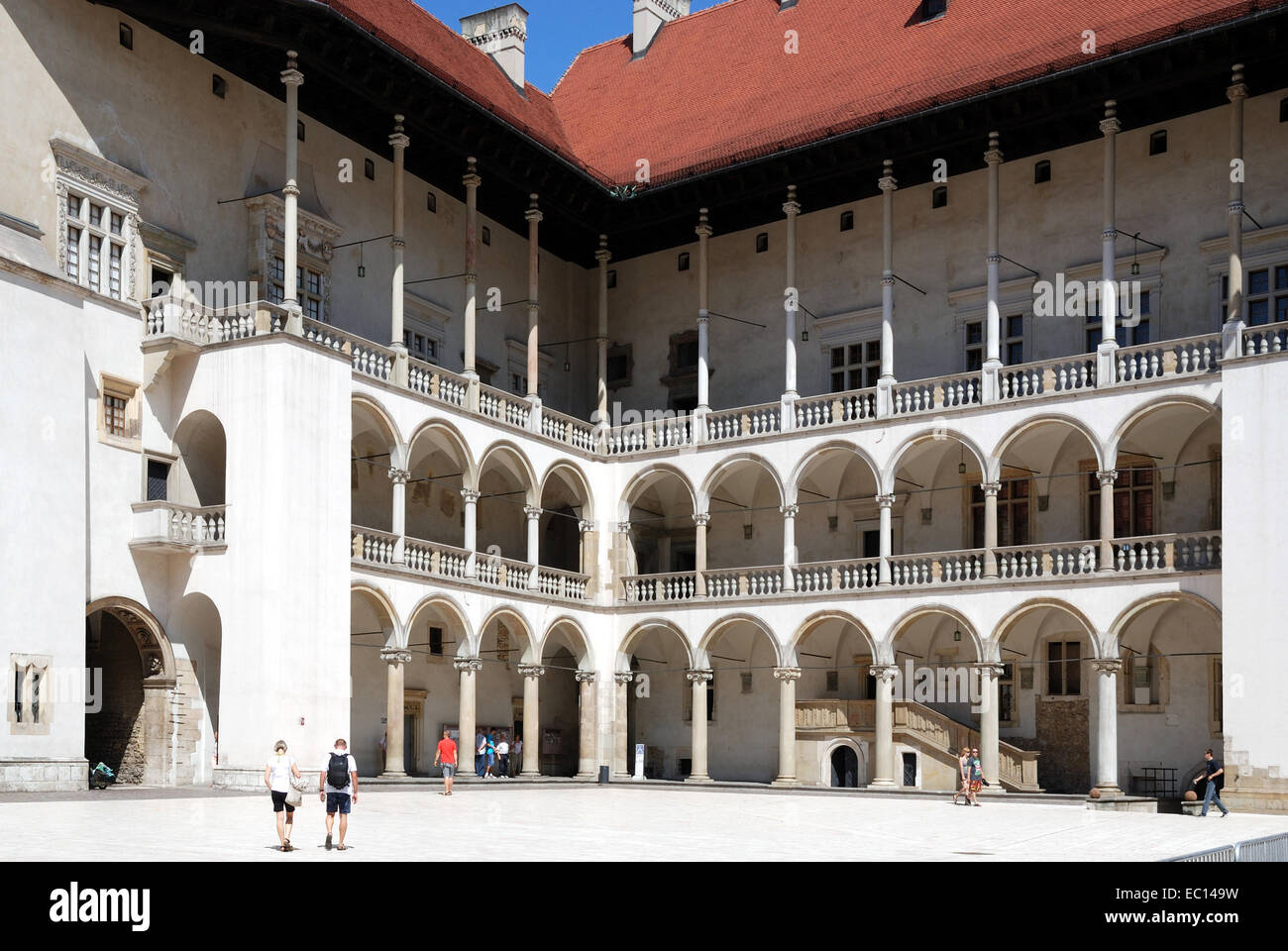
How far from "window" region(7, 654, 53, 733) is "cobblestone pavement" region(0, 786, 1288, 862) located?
1.09 m

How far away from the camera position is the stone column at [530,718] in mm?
30547

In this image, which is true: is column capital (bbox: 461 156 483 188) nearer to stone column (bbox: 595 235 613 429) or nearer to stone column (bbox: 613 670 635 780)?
stone column (bbox: 595 235 613 429)

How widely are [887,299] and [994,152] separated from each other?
3.38 meters

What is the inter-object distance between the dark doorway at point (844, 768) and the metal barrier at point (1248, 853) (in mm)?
21209

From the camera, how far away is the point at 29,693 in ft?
70.0

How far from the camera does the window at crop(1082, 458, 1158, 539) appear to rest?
2880 cm

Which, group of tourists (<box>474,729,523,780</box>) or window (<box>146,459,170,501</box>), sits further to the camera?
group of tourists (<box>474,729,523,780</box>)

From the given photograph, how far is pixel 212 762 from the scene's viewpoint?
24.5 metres

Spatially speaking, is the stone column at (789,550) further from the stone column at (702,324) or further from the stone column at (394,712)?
A: the stone column at (394,712)

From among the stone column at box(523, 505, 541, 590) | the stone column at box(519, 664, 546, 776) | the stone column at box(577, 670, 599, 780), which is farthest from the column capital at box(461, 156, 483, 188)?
the stone column at box(577, 670, 599, 780)

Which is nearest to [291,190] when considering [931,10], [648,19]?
[931,10]
